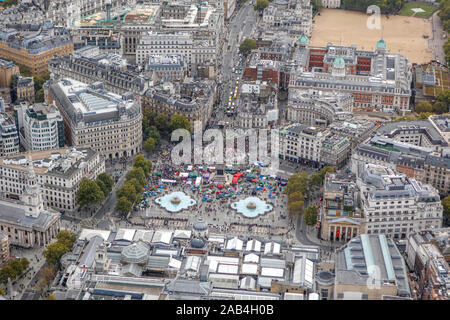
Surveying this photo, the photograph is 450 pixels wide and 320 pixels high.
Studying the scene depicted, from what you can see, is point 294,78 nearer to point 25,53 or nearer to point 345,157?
point 345,157

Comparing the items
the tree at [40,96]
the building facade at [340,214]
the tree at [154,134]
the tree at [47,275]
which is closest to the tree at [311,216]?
the building facade at [340,214]

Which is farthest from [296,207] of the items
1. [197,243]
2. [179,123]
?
[179,123]

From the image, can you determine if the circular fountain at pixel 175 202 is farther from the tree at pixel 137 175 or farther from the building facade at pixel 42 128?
the building facade at pixel 42 128

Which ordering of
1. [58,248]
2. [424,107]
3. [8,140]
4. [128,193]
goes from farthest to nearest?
[424,107] → [8,140] → [128,193] → [58,248]

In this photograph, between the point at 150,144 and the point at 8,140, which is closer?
the point at 8,140

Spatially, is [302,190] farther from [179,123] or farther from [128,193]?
[179,123]

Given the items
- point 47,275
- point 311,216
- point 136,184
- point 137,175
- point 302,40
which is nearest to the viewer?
point 47,275
